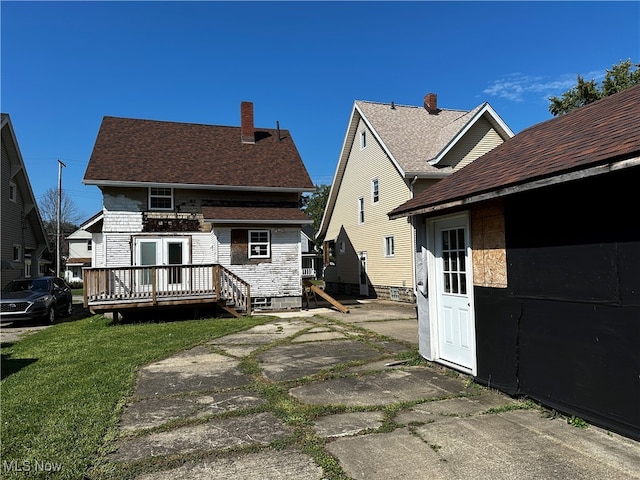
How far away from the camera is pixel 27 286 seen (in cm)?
1573

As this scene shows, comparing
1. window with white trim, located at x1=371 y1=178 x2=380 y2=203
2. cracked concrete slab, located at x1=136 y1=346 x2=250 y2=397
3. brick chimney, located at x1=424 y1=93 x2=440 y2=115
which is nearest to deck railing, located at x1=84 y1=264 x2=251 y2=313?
cracked concrete slab, located at x1=136 y1=346 x2=250 y2=397

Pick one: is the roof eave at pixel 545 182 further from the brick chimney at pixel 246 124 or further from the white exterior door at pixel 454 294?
the brick chimney at pixel 246 124

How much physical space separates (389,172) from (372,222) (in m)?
3.08

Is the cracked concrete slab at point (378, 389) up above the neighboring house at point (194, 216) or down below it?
below

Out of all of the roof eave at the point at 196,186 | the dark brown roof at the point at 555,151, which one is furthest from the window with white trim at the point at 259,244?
the dark brown roof at the point at 555,151

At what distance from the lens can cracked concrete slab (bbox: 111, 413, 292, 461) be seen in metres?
4.03

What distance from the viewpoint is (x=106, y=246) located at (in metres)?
15.4

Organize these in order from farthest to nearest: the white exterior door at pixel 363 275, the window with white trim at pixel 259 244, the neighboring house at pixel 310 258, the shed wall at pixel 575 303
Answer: the neighboring house at pixel 310 258, the white exterior door at pixel 363 275, the window with white trim at pixel 259 244, the shed wall at pixel 575 303

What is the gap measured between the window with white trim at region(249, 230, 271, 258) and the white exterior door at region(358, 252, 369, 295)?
25.1 feet

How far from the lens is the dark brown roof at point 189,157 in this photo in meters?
16.1

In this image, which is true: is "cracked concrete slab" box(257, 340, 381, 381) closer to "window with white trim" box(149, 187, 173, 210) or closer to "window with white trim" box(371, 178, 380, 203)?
"window with white trim" box(149, 187, 173, 210)

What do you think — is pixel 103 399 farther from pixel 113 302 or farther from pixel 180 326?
pixel 113 302

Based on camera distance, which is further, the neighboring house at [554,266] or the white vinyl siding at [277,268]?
the white vinyl siding at [277,268]

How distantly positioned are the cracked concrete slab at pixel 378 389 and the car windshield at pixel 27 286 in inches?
545
